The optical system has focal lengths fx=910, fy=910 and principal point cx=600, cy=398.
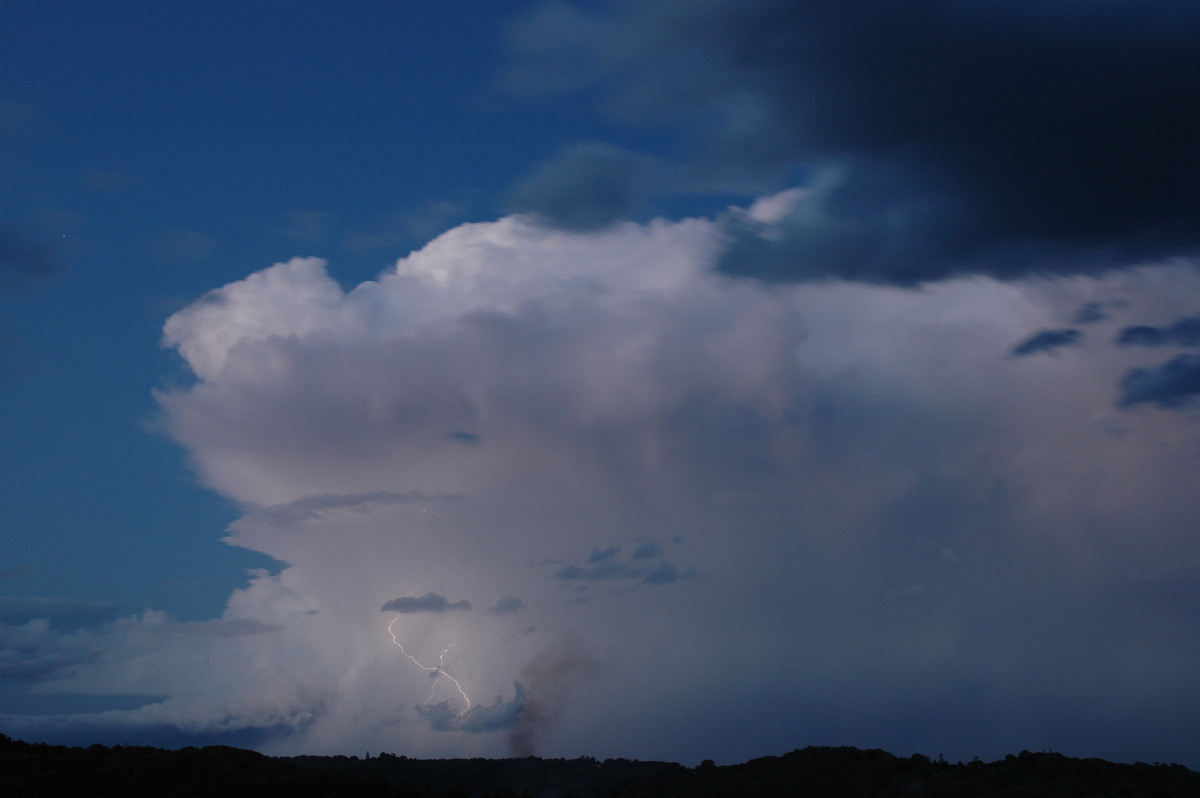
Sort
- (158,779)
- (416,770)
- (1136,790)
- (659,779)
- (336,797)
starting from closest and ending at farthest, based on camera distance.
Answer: (336,797), (158,779), (1136,790), (659,779), (416,770)

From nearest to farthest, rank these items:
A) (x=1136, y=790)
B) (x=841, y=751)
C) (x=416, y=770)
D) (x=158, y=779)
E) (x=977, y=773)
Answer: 1. (x=158, y=779)
2. (x=1136, y=790)
3. (x=977, y=773)
4. (x=841, y=751)
5. (x=416, y=770)

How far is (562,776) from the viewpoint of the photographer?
303ft

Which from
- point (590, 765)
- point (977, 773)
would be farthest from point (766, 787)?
point (590, 765)

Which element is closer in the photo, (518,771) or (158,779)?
(158,779)

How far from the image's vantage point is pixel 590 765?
97.5m

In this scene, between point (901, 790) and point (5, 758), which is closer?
point (5, 758)

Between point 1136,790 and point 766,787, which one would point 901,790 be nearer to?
point 766,787

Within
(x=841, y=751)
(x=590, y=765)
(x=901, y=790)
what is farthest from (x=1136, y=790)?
(x=590, y=765)

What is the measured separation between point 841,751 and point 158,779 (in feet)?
175

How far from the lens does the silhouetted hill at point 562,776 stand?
41.4 meters

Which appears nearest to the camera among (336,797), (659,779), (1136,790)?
(336,797)

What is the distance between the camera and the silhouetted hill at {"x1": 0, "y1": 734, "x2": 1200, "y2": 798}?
4144 cm

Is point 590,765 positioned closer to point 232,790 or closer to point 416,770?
point 416,770

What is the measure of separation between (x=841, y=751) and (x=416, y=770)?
143 feet
